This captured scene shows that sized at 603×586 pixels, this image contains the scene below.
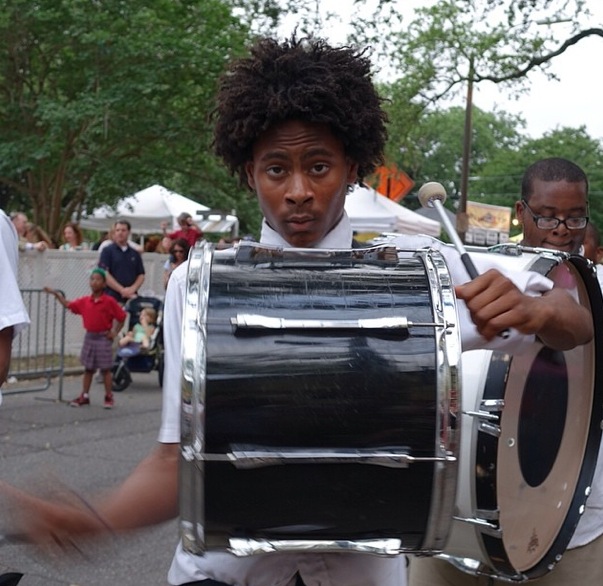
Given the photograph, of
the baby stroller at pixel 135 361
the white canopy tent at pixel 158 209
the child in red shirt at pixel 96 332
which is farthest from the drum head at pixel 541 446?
the white canopy tent at pixel 158 209

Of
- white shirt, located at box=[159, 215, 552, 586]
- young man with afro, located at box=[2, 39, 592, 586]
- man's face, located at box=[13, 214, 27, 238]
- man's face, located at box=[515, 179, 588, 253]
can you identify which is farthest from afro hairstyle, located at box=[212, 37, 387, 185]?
man's face, located at box=[13, 214, 27, 238]

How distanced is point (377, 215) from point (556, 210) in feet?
47.1

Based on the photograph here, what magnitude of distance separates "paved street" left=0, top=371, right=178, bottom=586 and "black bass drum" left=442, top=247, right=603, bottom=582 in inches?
37.5

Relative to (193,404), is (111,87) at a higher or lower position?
higher

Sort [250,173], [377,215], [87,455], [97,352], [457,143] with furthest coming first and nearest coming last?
[457,143], [377,215], [97,352], [87,455], [250,173]

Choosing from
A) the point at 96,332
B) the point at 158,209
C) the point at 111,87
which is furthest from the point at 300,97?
the point at 158,209

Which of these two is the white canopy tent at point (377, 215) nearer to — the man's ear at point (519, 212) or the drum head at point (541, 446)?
the man's ear at point (519, 212)

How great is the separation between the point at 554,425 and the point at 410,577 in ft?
2.92

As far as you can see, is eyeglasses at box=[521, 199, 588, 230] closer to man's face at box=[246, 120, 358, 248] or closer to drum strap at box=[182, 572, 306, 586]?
man's face at box=[246, 120, 358, 248]

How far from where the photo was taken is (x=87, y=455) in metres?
7.51

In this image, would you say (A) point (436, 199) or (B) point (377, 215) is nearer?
(A) point (436, 199)

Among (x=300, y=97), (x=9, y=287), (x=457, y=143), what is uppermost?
(x=457, y=143)

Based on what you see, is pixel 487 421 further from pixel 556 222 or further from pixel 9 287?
pixel 9 287

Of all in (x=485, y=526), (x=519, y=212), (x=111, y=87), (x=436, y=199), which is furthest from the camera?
(x=111, y=87)
